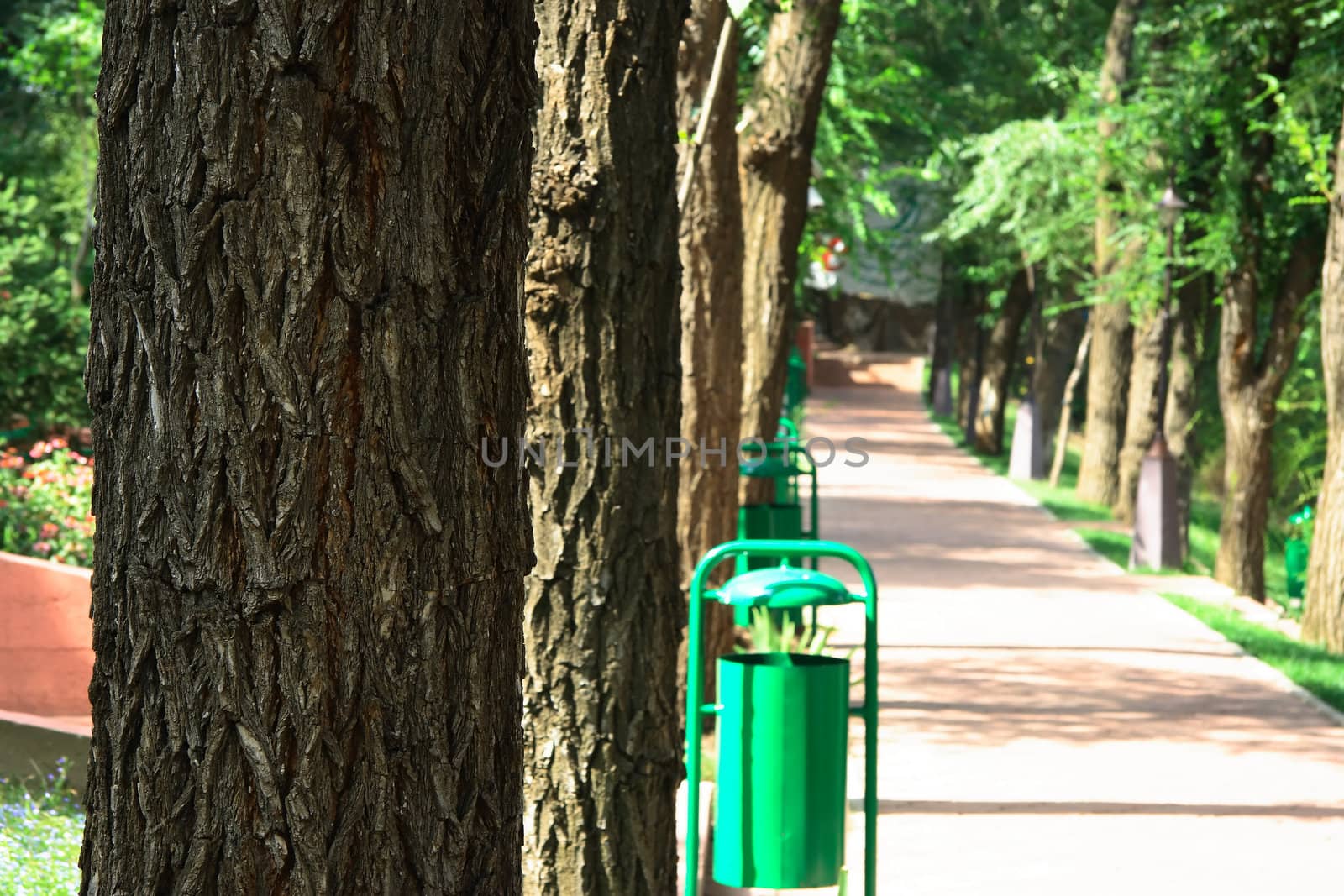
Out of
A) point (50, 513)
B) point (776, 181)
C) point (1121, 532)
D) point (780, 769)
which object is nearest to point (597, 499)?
point (780, 769)

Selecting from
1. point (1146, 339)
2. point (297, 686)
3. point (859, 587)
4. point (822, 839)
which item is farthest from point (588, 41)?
point (1146, 339)

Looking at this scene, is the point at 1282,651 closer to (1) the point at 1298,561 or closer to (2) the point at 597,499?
(1) the point at 1298,561

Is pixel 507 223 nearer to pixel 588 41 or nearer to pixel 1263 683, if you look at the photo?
pixel 588 41

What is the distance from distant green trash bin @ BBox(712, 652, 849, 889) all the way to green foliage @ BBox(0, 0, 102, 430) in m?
6.22

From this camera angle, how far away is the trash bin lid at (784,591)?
509 cm

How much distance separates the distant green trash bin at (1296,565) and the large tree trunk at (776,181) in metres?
6.48

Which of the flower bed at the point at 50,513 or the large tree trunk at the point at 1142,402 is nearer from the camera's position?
the flower bed at the point at 50,513

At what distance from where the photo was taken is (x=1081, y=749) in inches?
356

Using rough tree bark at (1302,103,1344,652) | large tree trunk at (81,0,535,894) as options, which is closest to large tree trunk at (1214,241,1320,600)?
rough tree bark at (1302,103,1344,652)

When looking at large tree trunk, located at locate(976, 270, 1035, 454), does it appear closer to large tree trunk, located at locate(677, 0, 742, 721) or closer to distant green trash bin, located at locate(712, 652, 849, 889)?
large tree trunk, located at locate(677, 0, 742, 721)

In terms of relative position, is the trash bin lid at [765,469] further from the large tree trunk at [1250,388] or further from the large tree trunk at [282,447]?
the large tree trunk at [282,447]

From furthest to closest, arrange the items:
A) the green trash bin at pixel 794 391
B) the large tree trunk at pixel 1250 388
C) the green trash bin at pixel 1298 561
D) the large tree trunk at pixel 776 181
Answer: the green trash bin at pixel 794 391 → the green trash bin at pixel 1298 561 → the large tree trunk at pixel 1250 388 → the large tree trunk at pixel 776 181

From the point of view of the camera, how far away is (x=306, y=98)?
2.39 meters

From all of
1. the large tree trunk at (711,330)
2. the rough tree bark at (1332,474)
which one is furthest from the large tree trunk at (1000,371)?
the large tree trunk at (711,330)
